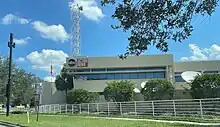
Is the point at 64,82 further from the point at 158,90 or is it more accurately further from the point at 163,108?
the point at 163,108

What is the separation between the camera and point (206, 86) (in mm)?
41281

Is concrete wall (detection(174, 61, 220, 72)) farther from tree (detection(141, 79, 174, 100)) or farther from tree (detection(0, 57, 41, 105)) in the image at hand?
tree (detection(0, 57, 41, 105))

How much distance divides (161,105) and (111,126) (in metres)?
13.5

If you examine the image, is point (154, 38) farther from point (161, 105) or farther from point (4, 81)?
point (4, 81)

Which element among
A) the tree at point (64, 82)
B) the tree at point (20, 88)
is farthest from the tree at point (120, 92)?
the tree at point (20, 88)

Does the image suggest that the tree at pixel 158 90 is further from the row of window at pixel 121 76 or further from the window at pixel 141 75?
the window at pixel 141 75

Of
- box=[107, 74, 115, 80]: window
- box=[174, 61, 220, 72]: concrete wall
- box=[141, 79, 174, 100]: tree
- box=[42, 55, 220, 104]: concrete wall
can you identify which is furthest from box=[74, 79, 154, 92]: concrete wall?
box=[141, 79, 174, 100]: tree

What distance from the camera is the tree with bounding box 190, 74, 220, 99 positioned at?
132 feet

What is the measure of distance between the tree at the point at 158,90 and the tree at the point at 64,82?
2884cm

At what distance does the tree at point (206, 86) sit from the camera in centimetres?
4022

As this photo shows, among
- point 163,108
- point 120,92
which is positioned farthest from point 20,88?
point 163,108

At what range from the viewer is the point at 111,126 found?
2092 centimetres

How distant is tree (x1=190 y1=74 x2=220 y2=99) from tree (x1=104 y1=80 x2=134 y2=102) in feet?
32.1

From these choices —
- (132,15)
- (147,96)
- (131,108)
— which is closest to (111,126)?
(132,15)
